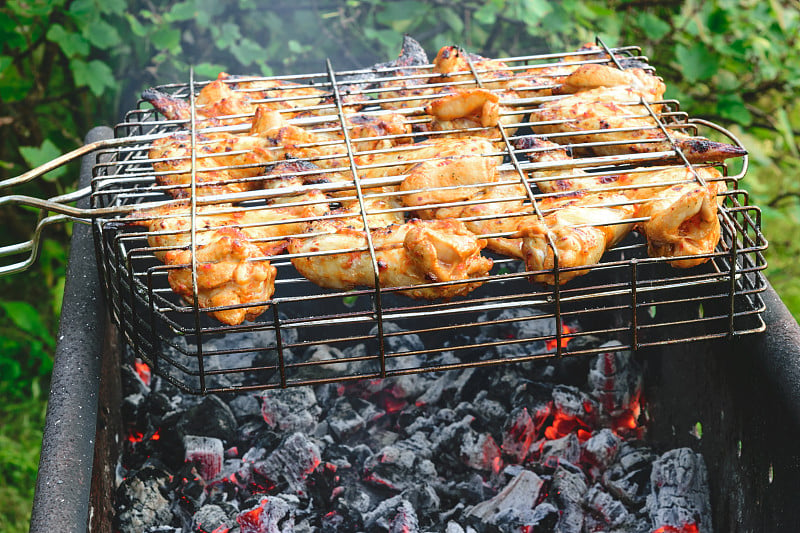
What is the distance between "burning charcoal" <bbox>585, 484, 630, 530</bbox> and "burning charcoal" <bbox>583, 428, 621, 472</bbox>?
178 millimetres

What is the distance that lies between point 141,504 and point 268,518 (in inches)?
18.8

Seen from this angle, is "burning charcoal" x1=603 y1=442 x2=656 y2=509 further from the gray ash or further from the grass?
the grass

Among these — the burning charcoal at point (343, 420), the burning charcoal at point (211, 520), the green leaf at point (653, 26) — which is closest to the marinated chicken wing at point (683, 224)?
the burning charcoal at point (343, 420)

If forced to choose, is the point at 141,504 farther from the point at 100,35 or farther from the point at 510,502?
the point at 100,35

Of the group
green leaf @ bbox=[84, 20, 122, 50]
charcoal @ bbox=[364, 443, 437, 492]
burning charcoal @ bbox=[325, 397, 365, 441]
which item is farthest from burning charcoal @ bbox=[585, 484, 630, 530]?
green leaf @ bbox=[84, 20, 122, 50]

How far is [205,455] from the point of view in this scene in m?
3.22

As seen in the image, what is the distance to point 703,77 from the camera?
5.13 m

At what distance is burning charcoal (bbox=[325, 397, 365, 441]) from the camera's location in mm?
3412

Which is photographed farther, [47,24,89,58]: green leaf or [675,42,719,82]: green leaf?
[675,42,719,82]: green leaf

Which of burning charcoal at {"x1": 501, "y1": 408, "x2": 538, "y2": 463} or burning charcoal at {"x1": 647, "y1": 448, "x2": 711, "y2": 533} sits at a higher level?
burning charcoal at {"x1": 501, "y1": 408, "x2": 538, "y2": 463}

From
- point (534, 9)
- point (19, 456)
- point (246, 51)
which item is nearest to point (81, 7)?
point (246, 51)

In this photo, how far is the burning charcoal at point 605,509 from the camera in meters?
2.98

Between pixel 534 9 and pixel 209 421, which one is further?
pixel 534 9

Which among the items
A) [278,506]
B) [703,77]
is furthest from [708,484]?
[703,77]
